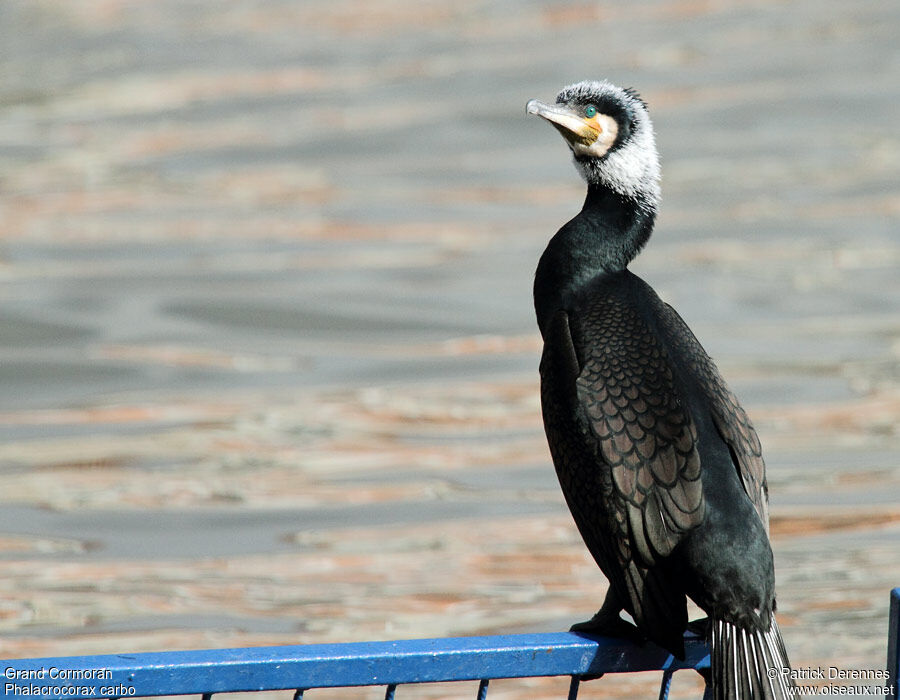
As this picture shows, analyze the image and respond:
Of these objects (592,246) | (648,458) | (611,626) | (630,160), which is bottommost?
(611,626)

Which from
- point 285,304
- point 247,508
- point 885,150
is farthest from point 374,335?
point 885,150

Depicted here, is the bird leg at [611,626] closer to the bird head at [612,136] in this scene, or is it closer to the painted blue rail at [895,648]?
the painted blue rail at [895,648]

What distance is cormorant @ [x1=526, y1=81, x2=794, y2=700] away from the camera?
8.18 feet

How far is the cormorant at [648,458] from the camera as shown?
2.49 metres

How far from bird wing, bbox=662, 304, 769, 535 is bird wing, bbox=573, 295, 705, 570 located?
75 mm

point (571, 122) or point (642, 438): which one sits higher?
point (571, 122)

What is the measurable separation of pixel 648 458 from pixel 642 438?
0.04m

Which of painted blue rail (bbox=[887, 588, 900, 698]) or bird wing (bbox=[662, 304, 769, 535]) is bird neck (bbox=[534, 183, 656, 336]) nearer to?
bird wing (bbox=[662, 304, 769, 535])

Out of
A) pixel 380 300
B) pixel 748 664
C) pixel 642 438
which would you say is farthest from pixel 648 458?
pixel 380 300

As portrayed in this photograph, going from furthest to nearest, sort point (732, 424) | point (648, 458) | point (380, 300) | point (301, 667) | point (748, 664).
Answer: point (380, 300) < point (732, 424) < point (648, 458) < point (748, 664) < point (301, 667)

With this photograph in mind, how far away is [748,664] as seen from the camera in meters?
2.41

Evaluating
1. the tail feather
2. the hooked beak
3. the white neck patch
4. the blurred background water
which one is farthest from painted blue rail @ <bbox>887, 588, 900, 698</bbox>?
the blurred background water

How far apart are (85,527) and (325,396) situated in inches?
57.7

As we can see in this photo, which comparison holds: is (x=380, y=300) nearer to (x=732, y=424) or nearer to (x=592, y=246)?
(x=592, y=246)
